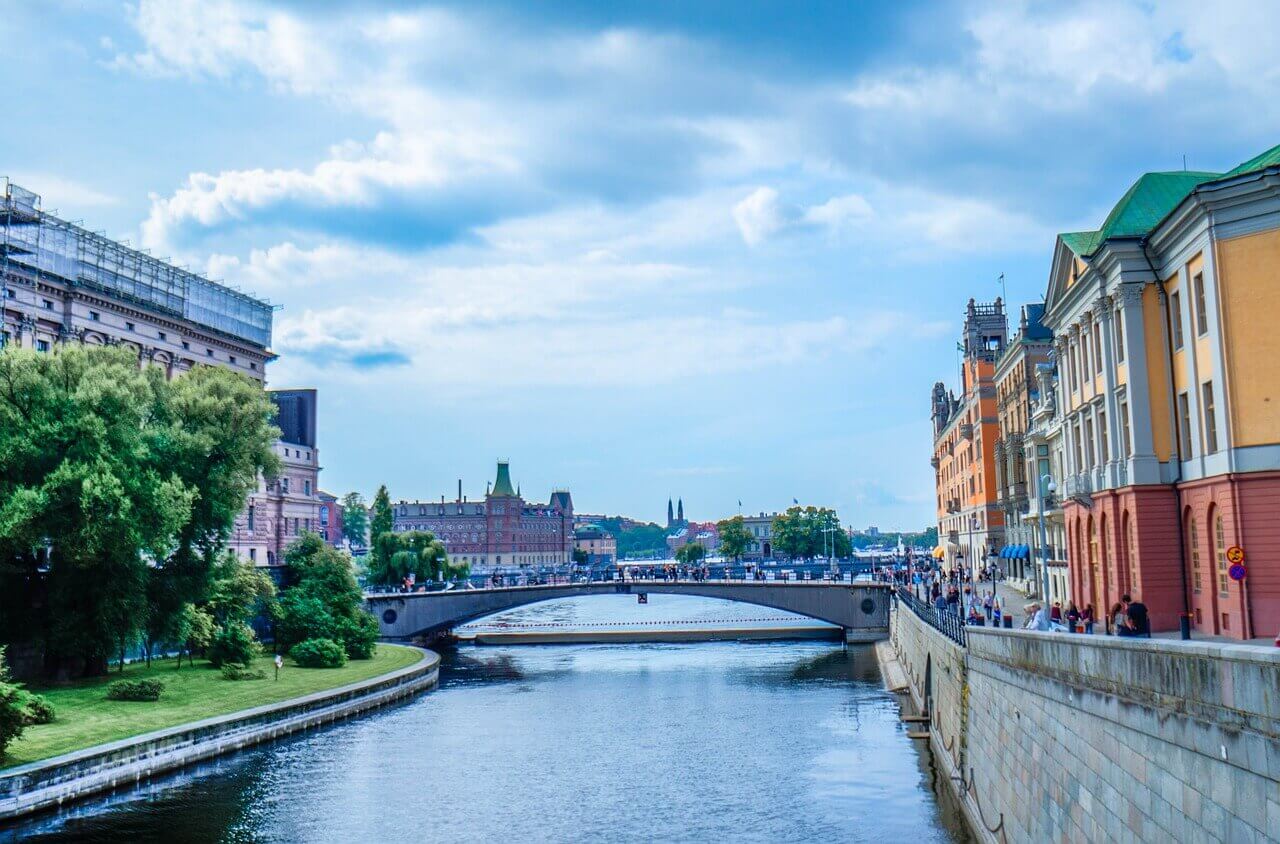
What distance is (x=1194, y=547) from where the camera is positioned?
35.5 m

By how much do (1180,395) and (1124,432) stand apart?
3370 millimetres

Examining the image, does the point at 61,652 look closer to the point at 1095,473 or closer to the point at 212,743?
the point at 212,743

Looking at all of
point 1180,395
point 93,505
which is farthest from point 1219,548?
point 93,505

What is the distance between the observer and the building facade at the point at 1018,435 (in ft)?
226

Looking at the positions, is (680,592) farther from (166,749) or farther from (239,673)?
(166,749)

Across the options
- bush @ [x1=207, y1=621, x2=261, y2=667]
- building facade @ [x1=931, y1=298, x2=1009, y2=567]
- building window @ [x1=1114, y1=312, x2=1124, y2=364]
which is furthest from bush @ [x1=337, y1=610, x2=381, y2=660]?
building window @ [x1=1114, y1=312, x2=1124, y2=364]

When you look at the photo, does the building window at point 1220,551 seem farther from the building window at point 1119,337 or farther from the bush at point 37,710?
the bush at point 37,710

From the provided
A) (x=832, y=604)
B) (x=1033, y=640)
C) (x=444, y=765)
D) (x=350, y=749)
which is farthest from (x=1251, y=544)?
(x=832, y=604)

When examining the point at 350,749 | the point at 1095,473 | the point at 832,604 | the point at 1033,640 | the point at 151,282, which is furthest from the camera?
the point at 832,604

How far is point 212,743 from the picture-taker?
44.6 metres

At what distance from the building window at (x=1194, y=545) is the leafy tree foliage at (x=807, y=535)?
135 metres

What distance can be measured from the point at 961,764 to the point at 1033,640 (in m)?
12.9

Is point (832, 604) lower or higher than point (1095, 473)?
lower

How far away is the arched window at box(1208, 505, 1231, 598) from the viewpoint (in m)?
32.9
